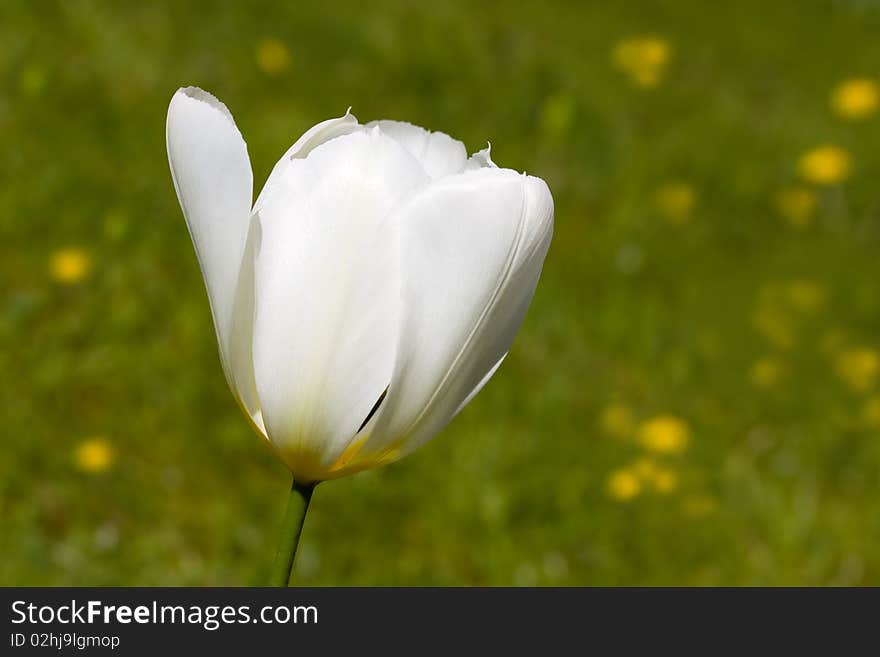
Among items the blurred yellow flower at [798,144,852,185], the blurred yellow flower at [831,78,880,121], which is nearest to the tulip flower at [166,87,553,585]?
the blurred yellow flower at [798,144,852,185]

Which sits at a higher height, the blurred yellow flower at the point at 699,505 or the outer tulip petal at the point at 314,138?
the blurred yellow flower at the point at 699,505

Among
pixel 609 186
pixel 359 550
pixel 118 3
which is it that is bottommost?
pixel 359 550

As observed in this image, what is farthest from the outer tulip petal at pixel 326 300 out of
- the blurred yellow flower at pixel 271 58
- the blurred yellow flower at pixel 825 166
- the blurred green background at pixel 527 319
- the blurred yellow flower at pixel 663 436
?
the blurred yellow flower at pixel 825 166

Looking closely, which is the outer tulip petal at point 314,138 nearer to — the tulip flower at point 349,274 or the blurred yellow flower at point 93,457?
the tulip flower at point 349,274

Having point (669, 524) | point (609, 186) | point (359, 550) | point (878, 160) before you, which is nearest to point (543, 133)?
point (609, 186)

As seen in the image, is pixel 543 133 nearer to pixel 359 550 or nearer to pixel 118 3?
pixel 118 3

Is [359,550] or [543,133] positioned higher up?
[543,133]

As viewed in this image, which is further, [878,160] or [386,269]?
[878,160]
